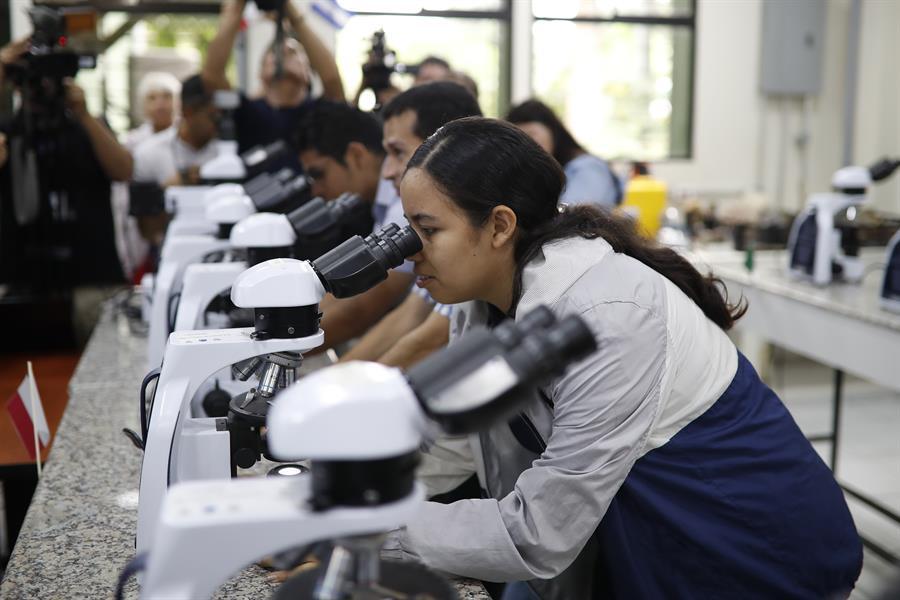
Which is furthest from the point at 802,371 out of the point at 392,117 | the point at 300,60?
the point at 392,117

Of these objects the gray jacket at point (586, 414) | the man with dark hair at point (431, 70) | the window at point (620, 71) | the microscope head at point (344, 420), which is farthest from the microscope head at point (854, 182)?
the window at point (620, 71)

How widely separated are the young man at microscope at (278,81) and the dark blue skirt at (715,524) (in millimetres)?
1925

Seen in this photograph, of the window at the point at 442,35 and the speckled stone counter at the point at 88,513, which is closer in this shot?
the speckled stone counter at the point at 88,513

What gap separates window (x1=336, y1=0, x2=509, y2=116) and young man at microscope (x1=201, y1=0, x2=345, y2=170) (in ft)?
7.75

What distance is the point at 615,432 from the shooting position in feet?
3.64

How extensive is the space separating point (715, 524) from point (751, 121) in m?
5.82

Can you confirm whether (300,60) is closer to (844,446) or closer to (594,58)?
(844,446)

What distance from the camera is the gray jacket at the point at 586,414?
3.51 ft

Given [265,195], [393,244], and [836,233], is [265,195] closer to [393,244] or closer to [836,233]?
[393,244]

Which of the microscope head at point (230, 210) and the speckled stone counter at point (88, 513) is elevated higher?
the microscope head at point (230, 210)

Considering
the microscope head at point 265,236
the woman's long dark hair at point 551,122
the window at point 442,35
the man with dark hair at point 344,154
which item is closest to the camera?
the microscope head at point 265,236

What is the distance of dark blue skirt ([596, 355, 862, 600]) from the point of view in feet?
4.00

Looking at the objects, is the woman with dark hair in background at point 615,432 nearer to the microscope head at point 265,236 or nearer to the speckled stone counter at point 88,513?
the speckled stone counter at point 88,513

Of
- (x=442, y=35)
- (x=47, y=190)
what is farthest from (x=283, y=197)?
(x=442, y=35)
